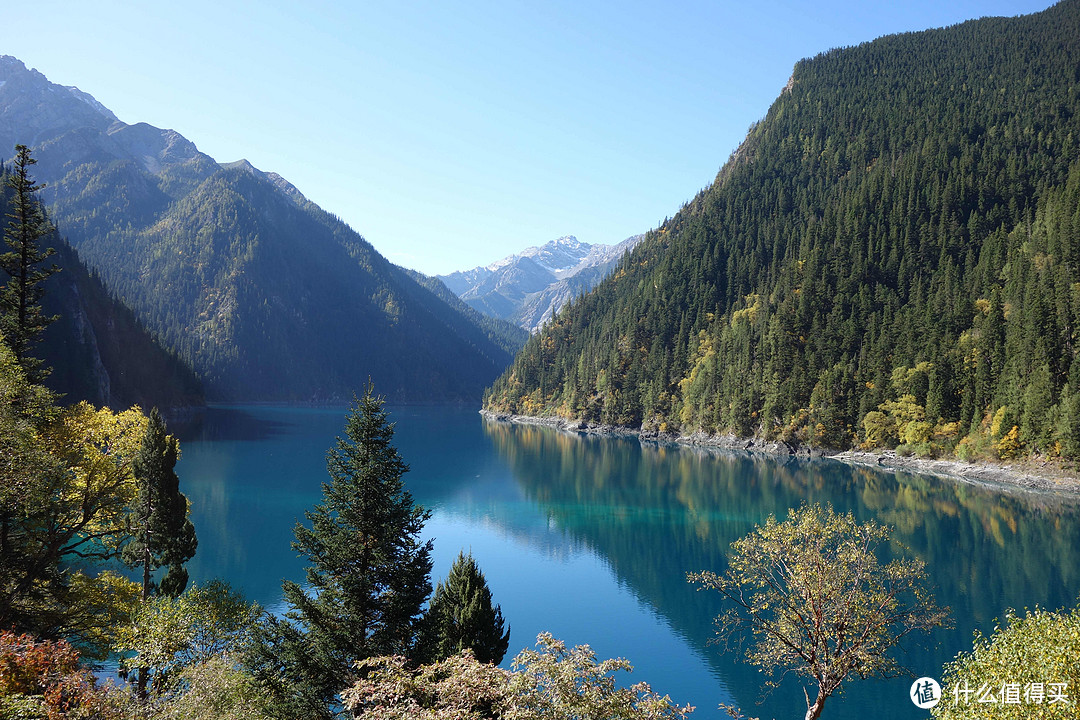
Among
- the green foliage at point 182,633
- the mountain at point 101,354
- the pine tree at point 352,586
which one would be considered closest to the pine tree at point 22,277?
the green foliage at point 182,633

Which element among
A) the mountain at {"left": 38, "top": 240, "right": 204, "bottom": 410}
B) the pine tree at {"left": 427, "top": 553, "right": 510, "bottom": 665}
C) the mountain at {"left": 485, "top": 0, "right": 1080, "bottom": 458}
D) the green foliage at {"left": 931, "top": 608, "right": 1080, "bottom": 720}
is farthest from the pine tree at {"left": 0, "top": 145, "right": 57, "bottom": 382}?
the mountain at {"left": 485, "top": 0, "right": 1080, "bottom": 458}

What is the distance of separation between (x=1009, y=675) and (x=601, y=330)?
187278 millimetres

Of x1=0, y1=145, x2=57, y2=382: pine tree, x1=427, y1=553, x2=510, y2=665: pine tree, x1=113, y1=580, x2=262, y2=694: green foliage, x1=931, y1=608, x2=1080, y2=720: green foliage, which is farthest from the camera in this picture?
x1=0, y1=145, x2=57, y2=382: pine tree

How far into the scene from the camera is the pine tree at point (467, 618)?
22.3 m

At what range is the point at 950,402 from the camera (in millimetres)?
96750

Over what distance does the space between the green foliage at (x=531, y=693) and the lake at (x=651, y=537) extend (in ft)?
30.4

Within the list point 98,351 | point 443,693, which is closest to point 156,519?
point 443,693

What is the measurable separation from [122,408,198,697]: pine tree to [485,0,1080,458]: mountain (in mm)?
93103

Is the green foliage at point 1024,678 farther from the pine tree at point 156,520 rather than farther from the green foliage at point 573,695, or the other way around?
the pine tree at point 156,520

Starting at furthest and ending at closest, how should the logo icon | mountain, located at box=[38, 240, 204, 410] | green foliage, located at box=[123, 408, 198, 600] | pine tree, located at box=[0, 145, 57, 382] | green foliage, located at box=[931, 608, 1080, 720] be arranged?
1. mountain, located at box=[38, 240, 204, 410]
2. green foliage, located at box=[123, 408, 198, 600]
3. the logo icon
4. pine tree, located at box=[0, 145, 57, 382]
5. green foliage, located at box=[931, 608, 1080, 720]

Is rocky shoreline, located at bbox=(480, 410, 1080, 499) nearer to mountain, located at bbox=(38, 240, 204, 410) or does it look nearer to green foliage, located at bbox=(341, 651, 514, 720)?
green foliage, located at bbox=(341, 651, 514, 720)

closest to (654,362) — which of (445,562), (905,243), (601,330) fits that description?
Answer: (601,330)

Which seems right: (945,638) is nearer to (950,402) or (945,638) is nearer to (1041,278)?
(950,402)

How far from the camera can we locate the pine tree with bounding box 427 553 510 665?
73.3ft
